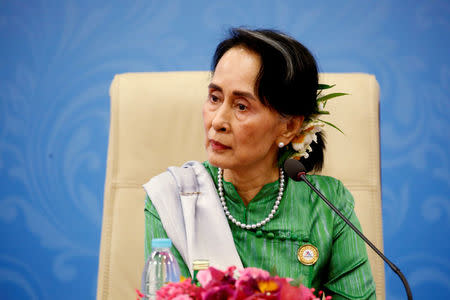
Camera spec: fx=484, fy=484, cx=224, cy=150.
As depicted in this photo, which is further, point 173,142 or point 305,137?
point 173,142

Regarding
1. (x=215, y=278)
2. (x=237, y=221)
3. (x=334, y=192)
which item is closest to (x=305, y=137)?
(x=334, y=192)

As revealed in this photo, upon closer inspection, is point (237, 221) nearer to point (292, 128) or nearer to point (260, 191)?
point (260, 191)

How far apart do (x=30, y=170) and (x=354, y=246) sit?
137 centimetres

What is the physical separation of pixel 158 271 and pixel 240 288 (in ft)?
1.67

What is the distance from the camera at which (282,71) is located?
1.13 metres

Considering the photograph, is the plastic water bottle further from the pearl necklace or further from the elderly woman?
the pearl necklace

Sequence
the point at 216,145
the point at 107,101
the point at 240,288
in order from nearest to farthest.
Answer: the point at 240,288
the point at 216,145
the point at 107,101

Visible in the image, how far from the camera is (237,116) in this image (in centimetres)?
112

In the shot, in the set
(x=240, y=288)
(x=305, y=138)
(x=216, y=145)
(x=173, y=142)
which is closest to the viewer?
(x=240, y=288)

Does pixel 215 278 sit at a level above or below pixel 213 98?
below

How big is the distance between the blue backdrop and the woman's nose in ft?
2.79

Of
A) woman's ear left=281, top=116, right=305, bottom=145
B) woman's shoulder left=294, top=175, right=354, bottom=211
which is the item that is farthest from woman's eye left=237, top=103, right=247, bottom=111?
woman's shoulder left=294, top=175, right=354, bottom=211

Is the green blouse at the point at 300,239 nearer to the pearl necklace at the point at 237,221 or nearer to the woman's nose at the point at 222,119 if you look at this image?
the pearl necklace at the point at 237,221

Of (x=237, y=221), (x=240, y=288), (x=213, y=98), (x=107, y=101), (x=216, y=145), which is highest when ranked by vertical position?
(x=107, y=101)
